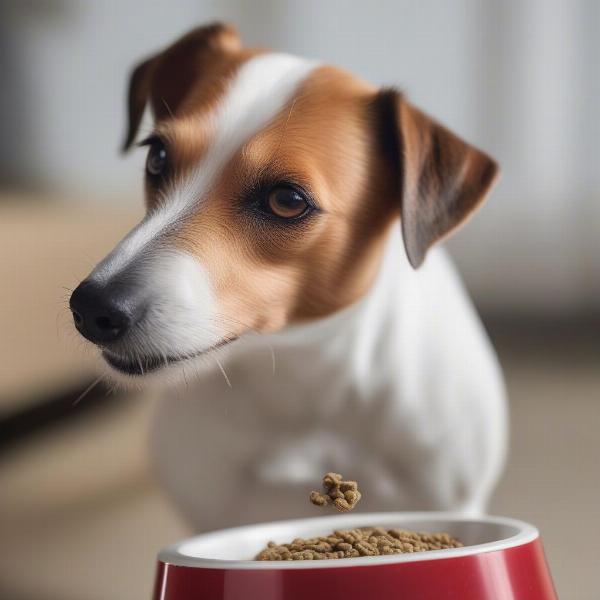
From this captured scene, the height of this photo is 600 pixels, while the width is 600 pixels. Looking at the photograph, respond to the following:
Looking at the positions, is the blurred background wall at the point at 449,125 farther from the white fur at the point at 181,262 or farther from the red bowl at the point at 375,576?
the red bowl at the point at 375,576

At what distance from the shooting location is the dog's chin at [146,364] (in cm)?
78

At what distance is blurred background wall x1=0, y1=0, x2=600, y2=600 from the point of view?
1.95m

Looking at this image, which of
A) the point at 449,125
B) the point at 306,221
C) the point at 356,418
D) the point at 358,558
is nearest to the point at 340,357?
the point at 356,418

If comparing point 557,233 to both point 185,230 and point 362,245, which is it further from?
point 185,230

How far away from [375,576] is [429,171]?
1.51 ft

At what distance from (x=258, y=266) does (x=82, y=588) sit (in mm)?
658

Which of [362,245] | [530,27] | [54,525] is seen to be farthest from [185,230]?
[530,27]

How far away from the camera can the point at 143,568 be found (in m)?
1.37

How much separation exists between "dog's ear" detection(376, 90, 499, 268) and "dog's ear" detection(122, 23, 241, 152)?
22cm

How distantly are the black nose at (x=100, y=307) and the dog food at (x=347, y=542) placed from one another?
192 mm

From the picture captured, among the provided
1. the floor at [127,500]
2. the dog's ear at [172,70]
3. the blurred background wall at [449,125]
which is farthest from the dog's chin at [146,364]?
the blurred background wall at [449,125]

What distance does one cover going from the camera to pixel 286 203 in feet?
2.82

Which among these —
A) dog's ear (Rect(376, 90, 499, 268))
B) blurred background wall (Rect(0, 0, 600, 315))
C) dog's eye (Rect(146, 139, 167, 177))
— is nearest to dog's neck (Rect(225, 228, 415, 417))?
dog's ear (Rect(376, 90, 499, 268))

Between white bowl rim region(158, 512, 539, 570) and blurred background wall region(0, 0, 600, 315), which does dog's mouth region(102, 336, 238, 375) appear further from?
blurred background wall region(0, 0, 600, 315)
